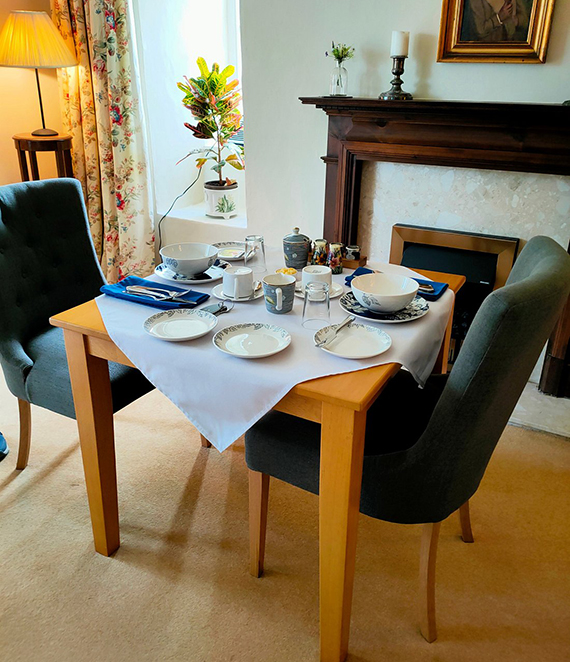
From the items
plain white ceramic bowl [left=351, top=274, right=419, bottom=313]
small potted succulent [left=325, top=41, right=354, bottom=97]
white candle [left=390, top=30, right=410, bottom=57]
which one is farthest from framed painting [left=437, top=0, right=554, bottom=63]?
plain white ceramic bowl [left=351, top=274, right=419, bottom=313]

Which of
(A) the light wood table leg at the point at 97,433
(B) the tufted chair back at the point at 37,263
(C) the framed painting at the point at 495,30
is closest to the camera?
(A) the light wood table leg at the point at 97,433

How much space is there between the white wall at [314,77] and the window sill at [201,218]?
300 mm

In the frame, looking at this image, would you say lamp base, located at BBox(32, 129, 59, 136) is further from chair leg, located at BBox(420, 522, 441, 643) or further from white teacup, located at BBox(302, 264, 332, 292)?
chair leg, located at BBox(420, 522, 441, 643)

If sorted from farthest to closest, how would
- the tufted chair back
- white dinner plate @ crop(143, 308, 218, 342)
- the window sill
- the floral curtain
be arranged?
the window sill < the floral curtain < the tufted chair back < white dinner plate @ crop(143, 308, 218, 342)

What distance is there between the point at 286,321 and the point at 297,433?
28cm

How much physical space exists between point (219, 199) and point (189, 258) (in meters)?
1.95

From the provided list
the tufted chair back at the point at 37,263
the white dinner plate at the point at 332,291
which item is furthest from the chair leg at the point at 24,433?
the white dinner plate at the point at 332,291

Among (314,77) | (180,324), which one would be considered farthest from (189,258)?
(314,77)

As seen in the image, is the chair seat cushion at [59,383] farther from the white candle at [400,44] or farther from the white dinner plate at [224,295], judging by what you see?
the white candle at [400,44]

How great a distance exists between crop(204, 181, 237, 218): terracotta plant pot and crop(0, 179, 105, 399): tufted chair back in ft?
5.25

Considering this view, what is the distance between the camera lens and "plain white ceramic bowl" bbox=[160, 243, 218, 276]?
1715 millimetres

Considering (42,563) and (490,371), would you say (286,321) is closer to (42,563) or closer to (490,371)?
(490,371)

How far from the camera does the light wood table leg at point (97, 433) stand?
59.2 inches

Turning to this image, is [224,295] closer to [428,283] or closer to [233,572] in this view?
[428,283]
